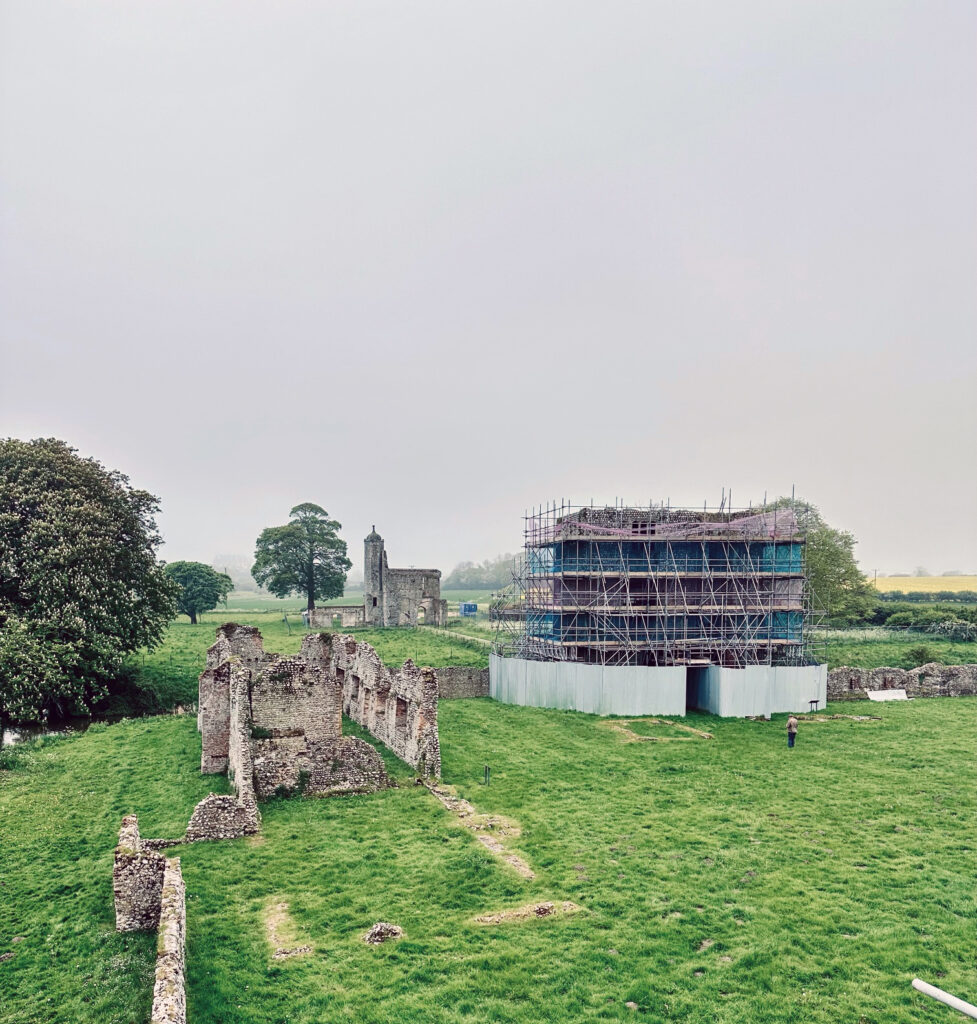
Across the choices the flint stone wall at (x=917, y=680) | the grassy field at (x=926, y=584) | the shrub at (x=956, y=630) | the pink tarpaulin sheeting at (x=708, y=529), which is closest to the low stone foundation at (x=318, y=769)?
the pink tarpaulin sheeting at (x=708, y=529)

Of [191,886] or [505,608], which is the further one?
[505,608]

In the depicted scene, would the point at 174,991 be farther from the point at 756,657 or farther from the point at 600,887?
the point at 756,657

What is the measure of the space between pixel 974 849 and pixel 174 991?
1534cm

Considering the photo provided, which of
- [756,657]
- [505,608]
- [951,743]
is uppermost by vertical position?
[505,608]

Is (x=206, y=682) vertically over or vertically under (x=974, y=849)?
over

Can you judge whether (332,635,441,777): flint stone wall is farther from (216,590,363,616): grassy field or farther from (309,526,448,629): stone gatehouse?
(216,590,363,616): grassy field

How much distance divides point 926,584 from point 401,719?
11523cm

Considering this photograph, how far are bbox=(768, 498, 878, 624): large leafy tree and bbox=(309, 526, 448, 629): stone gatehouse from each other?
28.9 m

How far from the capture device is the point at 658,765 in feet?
67.8

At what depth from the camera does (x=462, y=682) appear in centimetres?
3294

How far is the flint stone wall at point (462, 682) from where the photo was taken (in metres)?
32.6

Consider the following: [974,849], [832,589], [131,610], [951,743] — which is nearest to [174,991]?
[974,849]

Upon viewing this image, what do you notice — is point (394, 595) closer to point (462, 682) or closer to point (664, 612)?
point (462, 682)

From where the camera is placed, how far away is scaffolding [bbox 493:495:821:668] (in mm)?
31266
